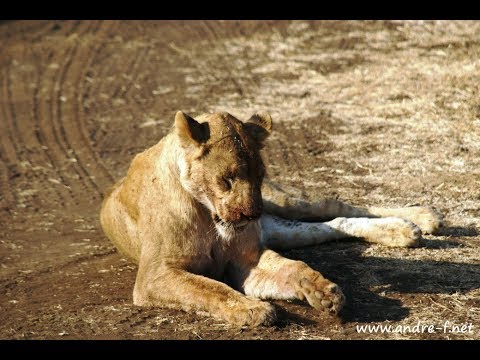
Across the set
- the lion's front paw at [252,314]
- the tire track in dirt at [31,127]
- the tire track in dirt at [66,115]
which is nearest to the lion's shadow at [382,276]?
the lion's front paw at [252,314]

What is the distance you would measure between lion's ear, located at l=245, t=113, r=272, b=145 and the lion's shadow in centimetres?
113

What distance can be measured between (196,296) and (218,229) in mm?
446

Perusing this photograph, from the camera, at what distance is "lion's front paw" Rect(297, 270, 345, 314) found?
5.64 m

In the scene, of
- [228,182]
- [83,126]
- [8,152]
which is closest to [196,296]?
[228,182]

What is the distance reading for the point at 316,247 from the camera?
7.23 metres

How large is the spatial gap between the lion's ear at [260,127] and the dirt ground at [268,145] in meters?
1.11

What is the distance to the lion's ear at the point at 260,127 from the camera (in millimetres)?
6055

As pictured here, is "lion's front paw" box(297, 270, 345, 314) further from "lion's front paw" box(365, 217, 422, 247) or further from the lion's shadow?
"lion's front paw" box(365, 217, 422, 247)

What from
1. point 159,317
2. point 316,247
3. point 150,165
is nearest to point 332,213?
point 316,247

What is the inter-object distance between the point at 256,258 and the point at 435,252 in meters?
1.40

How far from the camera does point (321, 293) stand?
5.66m

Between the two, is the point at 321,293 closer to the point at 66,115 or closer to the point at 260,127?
the point at 260,127

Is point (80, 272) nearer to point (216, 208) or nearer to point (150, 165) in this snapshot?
point (150, 165)
